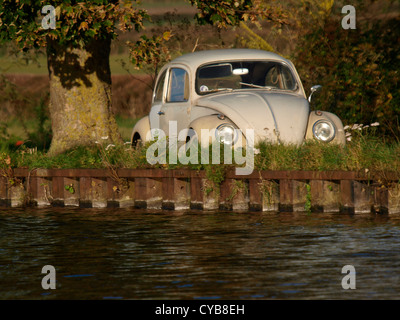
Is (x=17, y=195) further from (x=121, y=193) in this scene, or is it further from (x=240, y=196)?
(x=240, y=196)

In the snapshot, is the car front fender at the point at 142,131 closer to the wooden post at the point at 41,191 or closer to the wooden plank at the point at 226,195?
the wooden post at the point at 41,191

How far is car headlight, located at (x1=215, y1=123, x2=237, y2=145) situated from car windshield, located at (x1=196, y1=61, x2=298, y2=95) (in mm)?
1289

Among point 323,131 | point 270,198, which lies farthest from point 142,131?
point 270,198

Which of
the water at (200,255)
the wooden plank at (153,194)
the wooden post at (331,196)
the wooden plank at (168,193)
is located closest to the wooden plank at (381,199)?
the water at (200,255)

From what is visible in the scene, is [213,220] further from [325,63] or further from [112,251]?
[325,63]

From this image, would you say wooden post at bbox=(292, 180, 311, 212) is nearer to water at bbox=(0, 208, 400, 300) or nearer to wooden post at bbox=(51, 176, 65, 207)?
water at bbox=(0, 208, 400, 300)

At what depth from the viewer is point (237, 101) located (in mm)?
14430

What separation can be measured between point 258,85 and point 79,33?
3206mm

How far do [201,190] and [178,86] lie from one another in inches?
98.7

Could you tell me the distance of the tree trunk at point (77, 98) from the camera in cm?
1820

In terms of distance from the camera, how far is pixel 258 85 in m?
15.5

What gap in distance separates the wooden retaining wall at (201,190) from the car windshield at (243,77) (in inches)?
73.1

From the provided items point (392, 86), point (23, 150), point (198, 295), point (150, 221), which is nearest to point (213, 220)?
point (150, 221)

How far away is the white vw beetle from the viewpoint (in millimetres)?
14219
